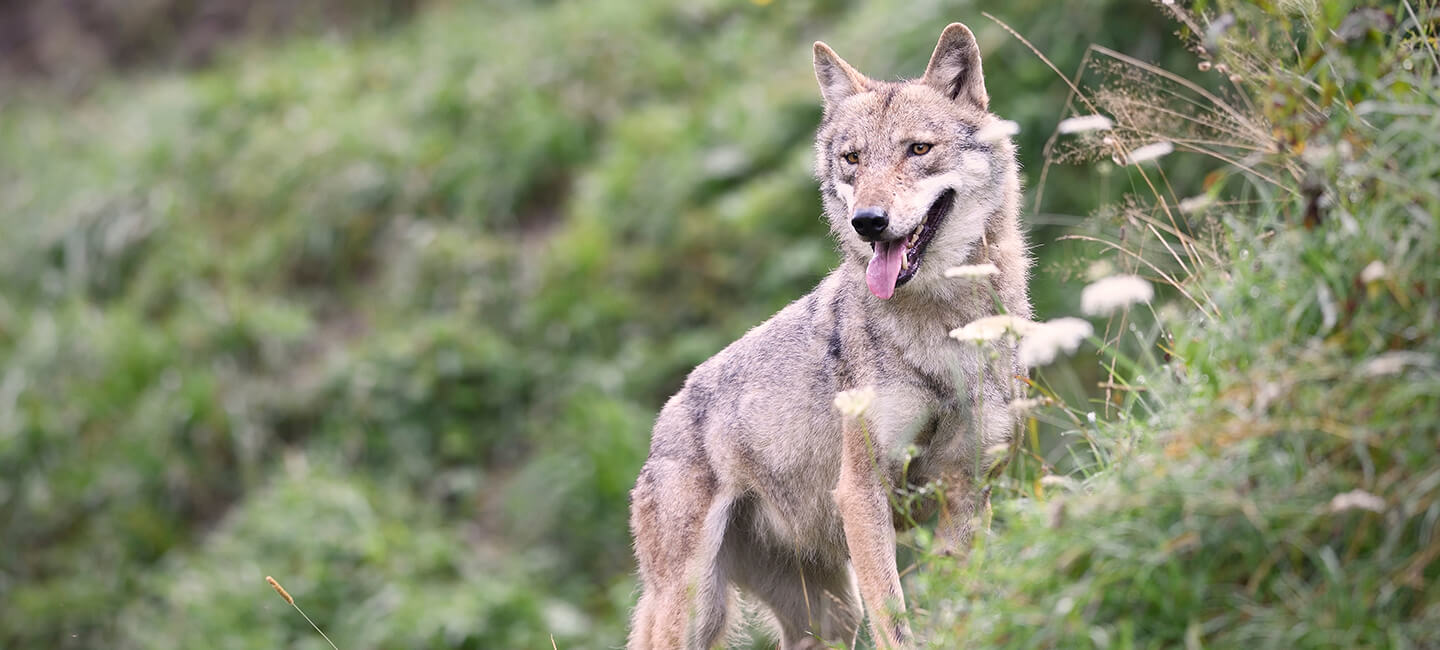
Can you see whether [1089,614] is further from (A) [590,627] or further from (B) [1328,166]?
(A) [590,627]

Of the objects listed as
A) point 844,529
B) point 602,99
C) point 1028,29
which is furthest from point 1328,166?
point 602,99

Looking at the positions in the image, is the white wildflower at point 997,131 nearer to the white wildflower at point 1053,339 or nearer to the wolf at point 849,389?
the wolf at point 849,389

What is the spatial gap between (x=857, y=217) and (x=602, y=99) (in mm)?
8137

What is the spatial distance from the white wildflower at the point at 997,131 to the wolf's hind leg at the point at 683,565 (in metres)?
1.67

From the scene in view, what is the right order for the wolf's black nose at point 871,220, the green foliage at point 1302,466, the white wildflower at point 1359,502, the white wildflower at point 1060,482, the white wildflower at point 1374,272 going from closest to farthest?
the white wildflower at point 1359,502 < the green foliage at point 1302,466 < the white wildflower at point 1374,272 < the white wildflower at point 1060,482 < the wolf's black nose at point 871,220

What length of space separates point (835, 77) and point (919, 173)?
79cm

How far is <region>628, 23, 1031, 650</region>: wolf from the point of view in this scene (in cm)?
426

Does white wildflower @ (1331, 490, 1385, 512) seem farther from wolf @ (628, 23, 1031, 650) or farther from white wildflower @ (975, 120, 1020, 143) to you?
white wildflower @ (975, 120, 1020, 143)

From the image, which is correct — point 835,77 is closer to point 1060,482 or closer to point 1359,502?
point 1060,482

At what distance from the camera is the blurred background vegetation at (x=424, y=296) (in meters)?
8.55

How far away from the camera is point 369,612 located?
8.25 metres

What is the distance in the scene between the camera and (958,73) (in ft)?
15.3

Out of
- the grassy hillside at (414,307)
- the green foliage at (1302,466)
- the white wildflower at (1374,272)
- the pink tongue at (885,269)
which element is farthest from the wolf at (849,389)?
the grassy hillside at (414,307)

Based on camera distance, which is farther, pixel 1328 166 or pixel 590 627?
pixel 590 627
